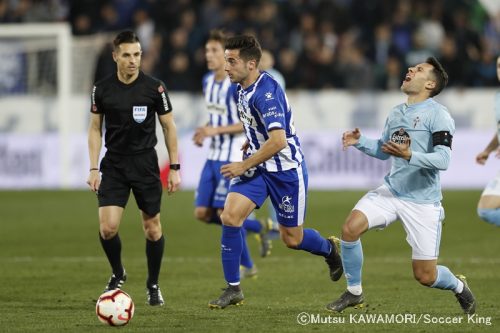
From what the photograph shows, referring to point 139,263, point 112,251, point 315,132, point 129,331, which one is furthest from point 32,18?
point 129,331

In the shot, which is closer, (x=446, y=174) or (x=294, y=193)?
(x=294, y=193)

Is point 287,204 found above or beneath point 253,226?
above

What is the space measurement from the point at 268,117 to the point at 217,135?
281 cm

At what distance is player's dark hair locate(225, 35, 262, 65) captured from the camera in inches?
336

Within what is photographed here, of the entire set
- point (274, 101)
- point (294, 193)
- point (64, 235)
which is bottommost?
point (64, 235)

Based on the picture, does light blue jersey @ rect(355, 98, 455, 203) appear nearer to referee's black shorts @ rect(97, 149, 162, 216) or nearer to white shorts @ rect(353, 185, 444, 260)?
white shorts @ rect(353, 185, 444, 260)

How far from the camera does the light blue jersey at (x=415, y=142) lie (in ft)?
26.3

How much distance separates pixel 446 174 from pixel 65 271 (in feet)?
36.7

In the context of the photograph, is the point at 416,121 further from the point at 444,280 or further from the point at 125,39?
the point at 125,39

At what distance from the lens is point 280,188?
28.6ft

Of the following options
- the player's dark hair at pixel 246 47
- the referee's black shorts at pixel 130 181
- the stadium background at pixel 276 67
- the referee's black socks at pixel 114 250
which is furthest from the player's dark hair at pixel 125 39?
the stadium background at pixel 276 67

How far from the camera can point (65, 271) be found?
1134 centimetres

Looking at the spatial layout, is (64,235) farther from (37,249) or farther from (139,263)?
(139,263)

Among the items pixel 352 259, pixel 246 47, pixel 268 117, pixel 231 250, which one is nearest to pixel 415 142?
pixel 352 259
